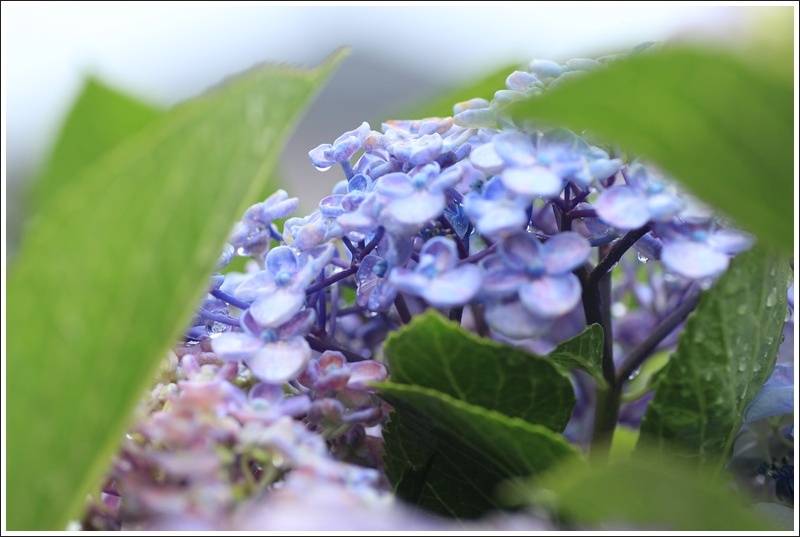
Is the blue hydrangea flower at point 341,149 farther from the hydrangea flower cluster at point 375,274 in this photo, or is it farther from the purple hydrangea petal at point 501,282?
the purple hydrangea petal at point 501,282

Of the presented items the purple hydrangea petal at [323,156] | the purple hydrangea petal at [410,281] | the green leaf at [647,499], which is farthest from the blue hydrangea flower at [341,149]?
the green leaf at [647,499]

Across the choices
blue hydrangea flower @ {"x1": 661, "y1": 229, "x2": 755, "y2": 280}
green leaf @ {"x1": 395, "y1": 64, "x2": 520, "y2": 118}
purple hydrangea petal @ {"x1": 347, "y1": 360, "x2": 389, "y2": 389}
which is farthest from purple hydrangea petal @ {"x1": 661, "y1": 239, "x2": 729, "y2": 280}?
green leaf @ {"x1": 395, "y1": 64, "x2": 520, "y2": 118}

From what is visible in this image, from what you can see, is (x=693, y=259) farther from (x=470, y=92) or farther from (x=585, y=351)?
(x=470, y=92)

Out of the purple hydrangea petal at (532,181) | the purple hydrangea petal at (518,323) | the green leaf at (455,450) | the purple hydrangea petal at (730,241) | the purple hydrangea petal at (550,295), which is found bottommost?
the green leaf at (455,450)

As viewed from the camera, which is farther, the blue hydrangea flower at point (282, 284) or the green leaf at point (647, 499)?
the blue hydrangea flower at point (282, 284)

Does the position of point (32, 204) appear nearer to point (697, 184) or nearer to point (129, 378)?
point (129, 378)

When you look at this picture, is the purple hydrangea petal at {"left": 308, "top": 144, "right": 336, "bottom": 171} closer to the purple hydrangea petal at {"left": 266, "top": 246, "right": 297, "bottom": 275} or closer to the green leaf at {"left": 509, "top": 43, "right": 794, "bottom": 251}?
the purple hydrangea petal at {"left": 266, "top": 246, "right": 297, "bottom": 275}

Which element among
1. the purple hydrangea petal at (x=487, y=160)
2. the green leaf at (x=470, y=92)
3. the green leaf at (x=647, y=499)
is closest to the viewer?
the green leaf at (x=647, y=499)
